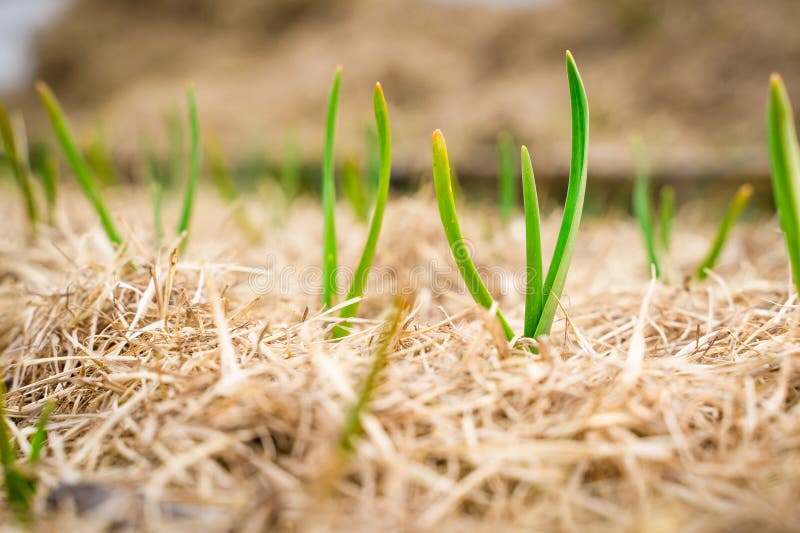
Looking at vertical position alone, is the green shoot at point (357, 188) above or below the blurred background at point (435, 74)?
below

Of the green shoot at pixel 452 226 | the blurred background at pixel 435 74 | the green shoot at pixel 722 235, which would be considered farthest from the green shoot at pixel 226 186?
the green shoot at pixel 722 235

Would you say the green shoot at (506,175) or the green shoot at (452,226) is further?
the green shoot at (506,175)

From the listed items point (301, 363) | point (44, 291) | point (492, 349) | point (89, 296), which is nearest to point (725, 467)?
point (492, 349)

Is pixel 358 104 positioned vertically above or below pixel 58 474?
above

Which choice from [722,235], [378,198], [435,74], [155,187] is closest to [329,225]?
[378,198]

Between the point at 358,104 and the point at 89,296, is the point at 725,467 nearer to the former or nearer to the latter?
the point at 89,296

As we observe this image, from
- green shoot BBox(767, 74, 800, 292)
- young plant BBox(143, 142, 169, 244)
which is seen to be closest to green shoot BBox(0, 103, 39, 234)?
young plant BBox(143, 142, 169, 244)

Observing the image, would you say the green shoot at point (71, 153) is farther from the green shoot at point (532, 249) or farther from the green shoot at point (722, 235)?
the green shoot at point (722, 235)
